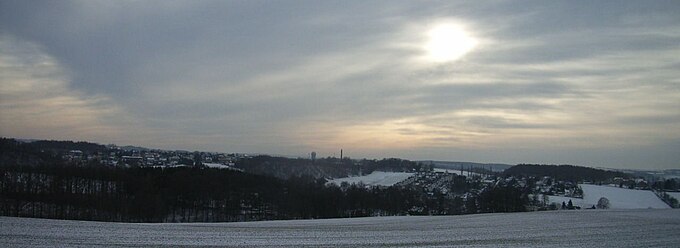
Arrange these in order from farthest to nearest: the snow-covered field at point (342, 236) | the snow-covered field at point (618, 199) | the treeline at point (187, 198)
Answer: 1. the snow-covered field at point (618, 199)
2. the treeline at point (187, 198)
3. the snow-covered field at point (342, 236)

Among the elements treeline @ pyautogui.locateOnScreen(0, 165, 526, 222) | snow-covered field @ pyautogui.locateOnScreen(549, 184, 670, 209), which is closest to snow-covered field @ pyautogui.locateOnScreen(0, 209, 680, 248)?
treeline @ pyautogui.locateOnScreen(0, 165, 526, 222)

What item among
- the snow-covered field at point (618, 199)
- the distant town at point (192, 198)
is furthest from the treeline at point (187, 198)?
the snow-covered field at point (618, 199)

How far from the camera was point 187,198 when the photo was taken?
103 metres

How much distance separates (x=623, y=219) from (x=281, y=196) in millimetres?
75006

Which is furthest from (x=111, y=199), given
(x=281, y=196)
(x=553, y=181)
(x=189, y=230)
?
(x=553, y=181)

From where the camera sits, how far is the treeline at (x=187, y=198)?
283 ft

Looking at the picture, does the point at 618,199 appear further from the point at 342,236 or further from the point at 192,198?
the point at 342,236

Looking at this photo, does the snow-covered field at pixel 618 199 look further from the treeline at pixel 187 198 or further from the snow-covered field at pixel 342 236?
the snow-covered field at pixel 342 236

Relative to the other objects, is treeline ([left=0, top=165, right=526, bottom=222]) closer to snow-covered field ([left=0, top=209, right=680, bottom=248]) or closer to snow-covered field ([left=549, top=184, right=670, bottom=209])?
snow-covered field ([left=549, top=184, right=670, bottom=209])

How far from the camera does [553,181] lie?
19188cm

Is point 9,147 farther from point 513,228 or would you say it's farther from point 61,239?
point 513,228

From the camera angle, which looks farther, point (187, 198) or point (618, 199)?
point (618, 199)

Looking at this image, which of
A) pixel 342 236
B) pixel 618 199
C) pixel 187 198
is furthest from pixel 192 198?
pixel 618 199

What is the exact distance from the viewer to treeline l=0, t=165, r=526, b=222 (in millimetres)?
86125
